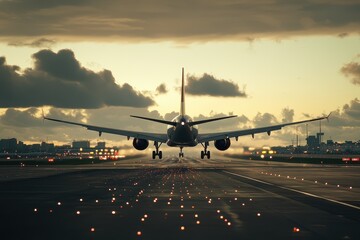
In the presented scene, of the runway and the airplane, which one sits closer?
the runway

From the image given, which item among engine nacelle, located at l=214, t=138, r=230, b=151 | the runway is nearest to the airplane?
engine nacelle, located at l=214, t=138, r=230, b=151

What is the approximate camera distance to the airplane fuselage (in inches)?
3435

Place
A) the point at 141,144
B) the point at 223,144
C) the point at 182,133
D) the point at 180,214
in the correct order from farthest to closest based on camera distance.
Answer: the point at 223,144, the point at 141,144, the point at 182,133, the point at 180,214

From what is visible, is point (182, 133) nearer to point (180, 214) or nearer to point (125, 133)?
point (125, 133)

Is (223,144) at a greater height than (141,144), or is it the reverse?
(223,144)

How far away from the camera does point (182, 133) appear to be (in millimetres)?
88438

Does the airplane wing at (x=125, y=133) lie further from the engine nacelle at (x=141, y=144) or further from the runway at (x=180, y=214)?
the runway at (x=180, y=214)

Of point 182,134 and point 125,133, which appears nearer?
point 182,134

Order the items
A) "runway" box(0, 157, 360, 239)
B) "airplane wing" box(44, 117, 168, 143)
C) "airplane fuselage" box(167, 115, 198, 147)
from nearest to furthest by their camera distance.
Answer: "runway" box(0, 157, 360, 239) < "airplane fuselage" box(167, 115, 198, 147) < "airplane wing" box(44, 117, 168, 143)

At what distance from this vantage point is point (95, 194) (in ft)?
125

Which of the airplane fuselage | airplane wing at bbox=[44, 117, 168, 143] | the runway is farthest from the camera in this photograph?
airplane wing at bbox=[44, 117, 168, 143]

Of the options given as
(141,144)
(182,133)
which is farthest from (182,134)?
(141,144)

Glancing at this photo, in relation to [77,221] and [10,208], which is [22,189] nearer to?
[10,208]

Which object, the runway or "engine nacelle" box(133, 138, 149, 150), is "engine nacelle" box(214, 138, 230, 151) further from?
the runway
